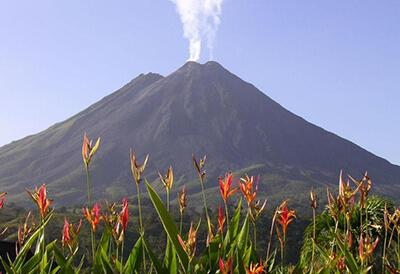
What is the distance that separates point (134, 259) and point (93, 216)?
0.23m

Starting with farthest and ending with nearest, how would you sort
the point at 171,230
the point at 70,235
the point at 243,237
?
the point at 243,237
the point at 70,235
the point at 171,230

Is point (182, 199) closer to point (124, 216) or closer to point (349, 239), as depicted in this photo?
point (124, 216)

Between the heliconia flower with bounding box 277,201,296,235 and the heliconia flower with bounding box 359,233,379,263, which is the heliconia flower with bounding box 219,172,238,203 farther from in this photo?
the heliconia flower with bounding box 359,233,379,263

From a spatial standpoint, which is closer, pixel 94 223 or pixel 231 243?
pixel 94 223

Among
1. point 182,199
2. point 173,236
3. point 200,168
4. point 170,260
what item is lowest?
point 170,260

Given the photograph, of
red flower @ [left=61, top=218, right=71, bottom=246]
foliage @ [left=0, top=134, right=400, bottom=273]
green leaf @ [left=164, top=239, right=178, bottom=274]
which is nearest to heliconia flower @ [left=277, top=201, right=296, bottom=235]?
foliage @ [left=0, top=134, right=400, bottom=273]

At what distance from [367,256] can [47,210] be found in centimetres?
119

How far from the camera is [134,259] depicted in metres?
2.39

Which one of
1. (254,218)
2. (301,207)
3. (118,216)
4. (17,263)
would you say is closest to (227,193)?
(254,218)

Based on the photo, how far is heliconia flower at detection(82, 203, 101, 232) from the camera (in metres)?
2.35

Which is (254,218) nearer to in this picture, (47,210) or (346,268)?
(346,268)

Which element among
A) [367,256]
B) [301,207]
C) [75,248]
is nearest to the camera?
[367,256]

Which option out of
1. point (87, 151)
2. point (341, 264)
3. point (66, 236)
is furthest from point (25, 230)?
point (341, 264)

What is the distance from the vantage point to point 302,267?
8.50 ft
